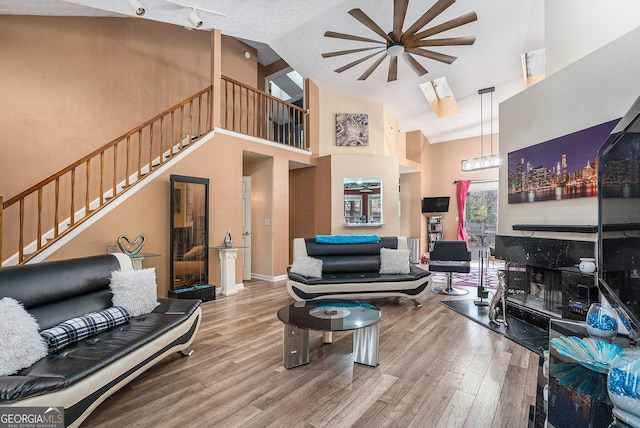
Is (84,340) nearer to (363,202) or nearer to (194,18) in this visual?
→ (194,18)

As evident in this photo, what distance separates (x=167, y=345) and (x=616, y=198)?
314cm

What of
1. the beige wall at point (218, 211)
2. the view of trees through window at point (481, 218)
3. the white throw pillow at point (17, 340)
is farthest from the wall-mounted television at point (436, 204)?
the white throw pillow at point (17, 340)

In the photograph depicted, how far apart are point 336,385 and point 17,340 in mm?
A: 1955

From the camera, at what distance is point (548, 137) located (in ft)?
11.3

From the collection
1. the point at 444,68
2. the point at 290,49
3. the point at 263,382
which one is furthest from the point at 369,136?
the point at 263,382

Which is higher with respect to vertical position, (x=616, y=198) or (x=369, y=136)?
(x=369, y=136)

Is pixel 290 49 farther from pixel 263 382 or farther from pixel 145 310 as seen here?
pixel 263 382

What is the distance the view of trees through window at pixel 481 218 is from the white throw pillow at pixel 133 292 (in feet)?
25.6

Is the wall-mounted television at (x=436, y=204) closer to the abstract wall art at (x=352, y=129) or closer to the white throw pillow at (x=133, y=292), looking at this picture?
the abstract wall art at (x=352, y=129)

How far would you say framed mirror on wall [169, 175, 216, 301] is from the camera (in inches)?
169

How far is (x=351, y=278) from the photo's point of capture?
12.9 ft

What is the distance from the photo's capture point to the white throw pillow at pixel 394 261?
418 centimetres

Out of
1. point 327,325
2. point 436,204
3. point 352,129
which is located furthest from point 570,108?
point 436,204

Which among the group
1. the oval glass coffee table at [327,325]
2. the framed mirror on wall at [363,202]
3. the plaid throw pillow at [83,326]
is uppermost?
the framed mirror on wall at [363,202]
